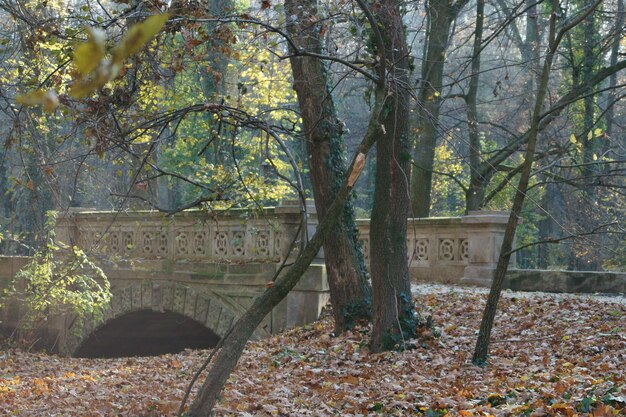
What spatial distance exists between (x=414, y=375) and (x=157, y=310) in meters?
9.26

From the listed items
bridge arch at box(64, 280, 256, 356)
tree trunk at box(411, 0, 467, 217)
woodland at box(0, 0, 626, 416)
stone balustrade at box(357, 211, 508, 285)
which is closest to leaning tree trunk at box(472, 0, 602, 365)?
woodland at box(0, 0, 626, 416)

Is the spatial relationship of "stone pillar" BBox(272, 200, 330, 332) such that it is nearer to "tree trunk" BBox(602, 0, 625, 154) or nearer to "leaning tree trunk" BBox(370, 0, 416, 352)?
"leaning tree trunk" BBox(370, 0, 416, 352)

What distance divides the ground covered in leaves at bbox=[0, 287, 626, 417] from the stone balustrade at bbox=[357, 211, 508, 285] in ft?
6.62

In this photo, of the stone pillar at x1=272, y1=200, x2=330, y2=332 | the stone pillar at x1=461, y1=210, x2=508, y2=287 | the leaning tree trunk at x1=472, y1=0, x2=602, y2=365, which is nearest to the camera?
the leaning tree trunk at x1=472, y1=0, x2=602, y2=365

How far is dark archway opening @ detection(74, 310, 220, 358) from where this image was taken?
18.1 m

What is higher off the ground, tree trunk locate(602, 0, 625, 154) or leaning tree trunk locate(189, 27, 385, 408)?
tree trunk locate(602, 0, 625, 154)

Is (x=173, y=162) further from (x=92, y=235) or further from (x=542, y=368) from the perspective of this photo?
(x=542, y=368)

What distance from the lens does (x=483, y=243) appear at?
14.9 metres

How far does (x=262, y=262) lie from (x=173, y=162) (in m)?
17.1

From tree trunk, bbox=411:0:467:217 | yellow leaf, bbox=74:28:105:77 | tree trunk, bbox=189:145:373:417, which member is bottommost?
tree trunk, bbox=189:145:373:417

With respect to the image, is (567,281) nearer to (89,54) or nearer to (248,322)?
(248,322)

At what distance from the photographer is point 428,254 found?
15.8m

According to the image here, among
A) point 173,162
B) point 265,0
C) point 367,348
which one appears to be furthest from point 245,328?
point 173,162

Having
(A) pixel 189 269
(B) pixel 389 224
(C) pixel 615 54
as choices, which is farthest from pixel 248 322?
Answer: (C) pixel 615 54
